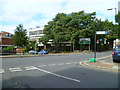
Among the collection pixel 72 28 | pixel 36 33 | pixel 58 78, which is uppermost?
pixel 36 33

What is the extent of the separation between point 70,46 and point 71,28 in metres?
9.13

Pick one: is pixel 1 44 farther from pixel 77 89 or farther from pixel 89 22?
pixel 77 89

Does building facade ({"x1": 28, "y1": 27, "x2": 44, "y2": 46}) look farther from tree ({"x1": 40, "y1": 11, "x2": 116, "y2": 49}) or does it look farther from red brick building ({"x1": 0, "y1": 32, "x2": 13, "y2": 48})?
tree ({"x1": 40, "y1": 11, "x2": 116, "y2": 49})

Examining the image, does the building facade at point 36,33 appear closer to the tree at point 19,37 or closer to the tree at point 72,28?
the tree at point 72,28

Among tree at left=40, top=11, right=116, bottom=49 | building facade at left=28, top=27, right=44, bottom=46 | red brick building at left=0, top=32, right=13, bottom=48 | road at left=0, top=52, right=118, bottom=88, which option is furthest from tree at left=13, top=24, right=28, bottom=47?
road at left=0, top=52, right=118, bottom=88

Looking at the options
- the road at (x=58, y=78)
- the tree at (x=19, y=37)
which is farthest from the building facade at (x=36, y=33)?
the road at (x=58, y=78)

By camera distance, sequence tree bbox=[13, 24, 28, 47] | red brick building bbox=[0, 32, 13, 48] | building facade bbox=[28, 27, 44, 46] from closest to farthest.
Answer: tree bbox=[13, 24, 28, 47], red brick building bbox=[0, 32, 13, 48], building facade bbox=[28, 27, 44, 46]

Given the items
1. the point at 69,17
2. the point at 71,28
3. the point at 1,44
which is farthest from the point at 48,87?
the point at 1,44

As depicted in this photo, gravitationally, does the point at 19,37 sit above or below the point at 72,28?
below

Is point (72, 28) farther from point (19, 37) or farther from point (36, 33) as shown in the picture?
point (36, 33)

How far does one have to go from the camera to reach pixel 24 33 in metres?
37.3

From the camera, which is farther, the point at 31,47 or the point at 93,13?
the point at 31,47

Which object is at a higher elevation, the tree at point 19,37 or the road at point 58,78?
the tree at point 19,37

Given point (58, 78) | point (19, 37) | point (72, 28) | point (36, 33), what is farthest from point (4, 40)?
point (58, 78)
